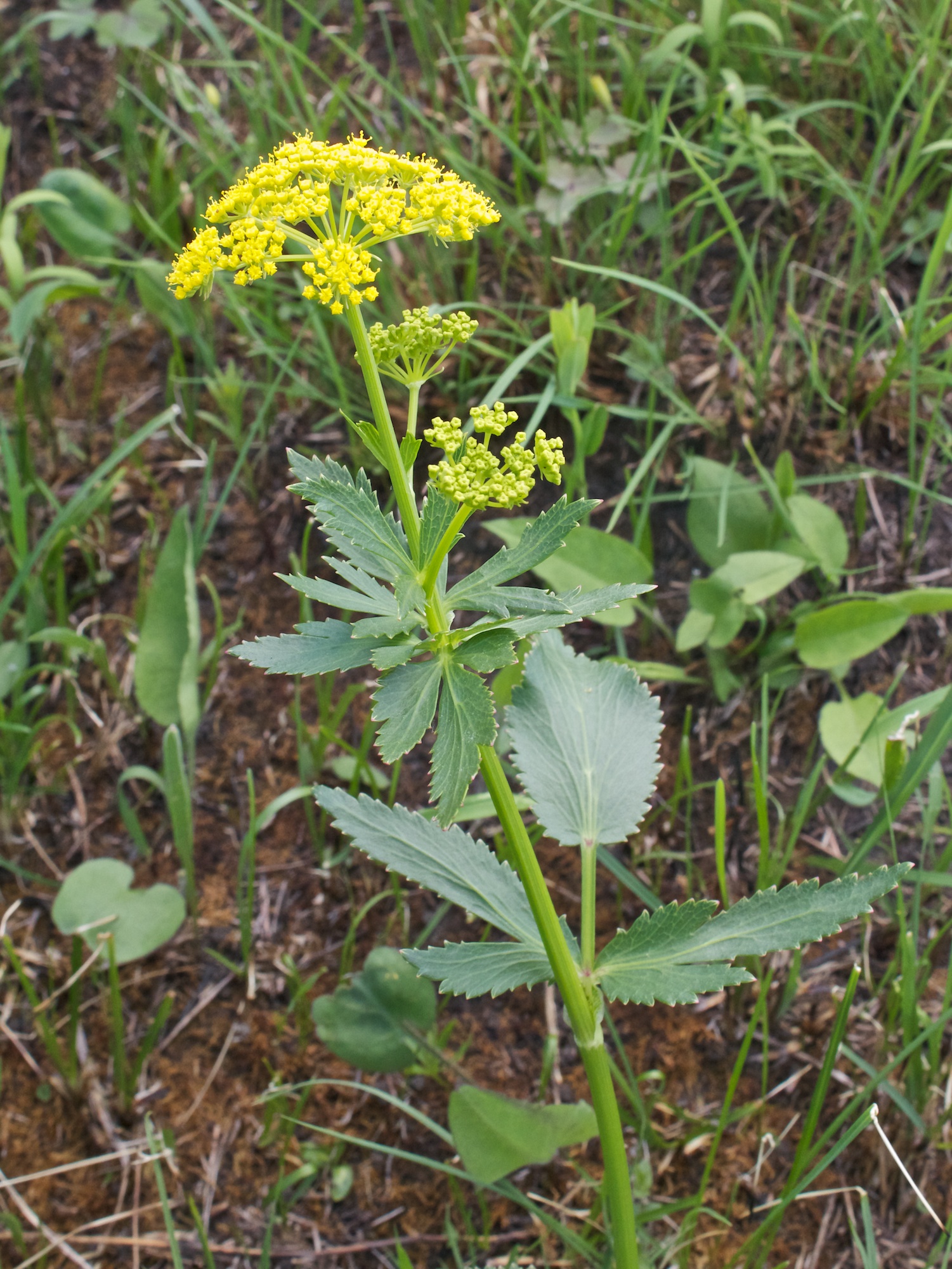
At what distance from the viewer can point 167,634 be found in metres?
2.51

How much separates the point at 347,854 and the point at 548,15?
8.08ft

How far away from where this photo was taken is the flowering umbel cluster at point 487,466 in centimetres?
131

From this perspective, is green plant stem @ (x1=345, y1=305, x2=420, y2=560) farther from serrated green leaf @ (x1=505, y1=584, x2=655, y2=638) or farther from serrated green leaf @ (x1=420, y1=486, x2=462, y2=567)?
serrated green leaf @ (x1=505, y1=584, x2=655, y2=638)

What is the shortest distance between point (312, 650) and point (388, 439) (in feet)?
1.02

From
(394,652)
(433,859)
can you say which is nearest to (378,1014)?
(433,859)

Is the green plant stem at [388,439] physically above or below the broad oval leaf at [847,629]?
above

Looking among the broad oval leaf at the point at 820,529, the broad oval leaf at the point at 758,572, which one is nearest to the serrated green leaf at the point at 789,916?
the broad oval leaf at the point at 758,572

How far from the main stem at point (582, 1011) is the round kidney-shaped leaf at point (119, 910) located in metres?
1.04

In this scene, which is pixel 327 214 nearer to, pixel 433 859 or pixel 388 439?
pixel 388 439

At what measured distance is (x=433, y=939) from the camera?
2316mm

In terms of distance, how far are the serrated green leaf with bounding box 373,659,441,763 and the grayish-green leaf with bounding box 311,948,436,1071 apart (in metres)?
0.85

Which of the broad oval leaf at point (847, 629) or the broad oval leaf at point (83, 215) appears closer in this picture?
the broad oval leaf at point (847, 629)

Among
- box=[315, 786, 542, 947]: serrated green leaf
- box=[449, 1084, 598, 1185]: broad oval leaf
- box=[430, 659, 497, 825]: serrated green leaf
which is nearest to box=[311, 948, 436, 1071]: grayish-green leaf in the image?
box=[449, 1084, 598, 1185]: broad oval leaf

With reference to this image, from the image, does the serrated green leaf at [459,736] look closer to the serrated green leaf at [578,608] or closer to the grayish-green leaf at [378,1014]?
the serrated green leaf at [578,608]
